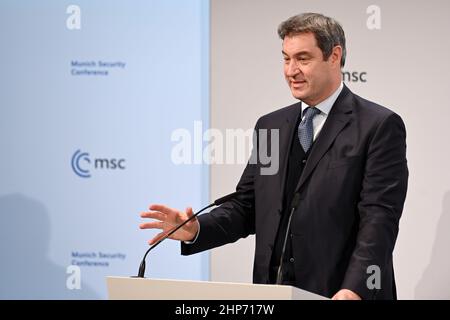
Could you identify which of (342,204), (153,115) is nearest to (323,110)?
(342,204)

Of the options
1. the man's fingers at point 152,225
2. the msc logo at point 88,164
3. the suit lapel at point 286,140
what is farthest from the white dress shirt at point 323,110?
the msc logo at point 88,164

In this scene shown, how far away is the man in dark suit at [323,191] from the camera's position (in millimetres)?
2848

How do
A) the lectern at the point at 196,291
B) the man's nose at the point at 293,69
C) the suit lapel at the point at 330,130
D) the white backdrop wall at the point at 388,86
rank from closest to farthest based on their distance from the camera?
1. the lectern at the point at 196,291
2. the suit lapel at the point at 330,130
3. the man's nose at the point at 293,69
4. the white backdrop wall at the point at 388,86

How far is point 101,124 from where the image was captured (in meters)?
4.71

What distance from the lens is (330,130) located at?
Answer: 10.0 ft

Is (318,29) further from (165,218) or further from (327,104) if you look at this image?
(165,218)

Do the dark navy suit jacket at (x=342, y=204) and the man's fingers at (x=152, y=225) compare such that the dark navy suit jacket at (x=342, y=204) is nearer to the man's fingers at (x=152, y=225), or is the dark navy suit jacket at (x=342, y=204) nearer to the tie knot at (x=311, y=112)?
the tie knot at (x=311, y=112)

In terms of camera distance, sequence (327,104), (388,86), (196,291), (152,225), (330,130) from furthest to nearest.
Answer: (388,86), (327,104), (330,130), (152,225), (196,291)

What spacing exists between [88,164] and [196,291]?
267 cm

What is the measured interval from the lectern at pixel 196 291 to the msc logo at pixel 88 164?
7.86 ft

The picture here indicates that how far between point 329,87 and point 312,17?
307mm

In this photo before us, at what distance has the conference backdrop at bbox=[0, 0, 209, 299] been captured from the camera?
461 centimetres

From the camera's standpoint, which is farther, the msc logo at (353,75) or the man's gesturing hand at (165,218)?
the msc logo at (353,75)

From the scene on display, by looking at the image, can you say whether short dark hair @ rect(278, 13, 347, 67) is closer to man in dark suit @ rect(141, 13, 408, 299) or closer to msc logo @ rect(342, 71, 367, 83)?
man in dark suit @ rect(141, 13, 408, 299)
